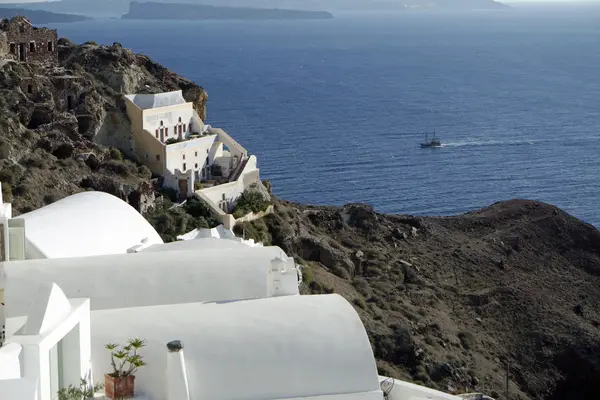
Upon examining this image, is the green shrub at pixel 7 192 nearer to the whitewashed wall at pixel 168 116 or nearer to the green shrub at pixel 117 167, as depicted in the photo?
the green shrub at pixel 117 167

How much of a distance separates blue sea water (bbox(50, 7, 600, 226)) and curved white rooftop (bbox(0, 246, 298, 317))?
1926 inches

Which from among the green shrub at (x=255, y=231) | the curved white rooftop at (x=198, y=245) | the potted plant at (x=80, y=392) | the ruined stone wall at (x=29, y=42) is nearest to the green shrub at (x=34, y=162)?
the ruined stone wall at (x=29, y=42)

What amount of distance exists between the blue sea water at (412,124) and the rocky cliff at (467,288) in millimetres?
15942

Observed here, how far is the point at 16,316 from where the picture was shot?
62.2 ft

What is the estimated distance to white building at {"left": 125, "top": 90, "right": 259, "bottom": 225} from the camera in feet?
144

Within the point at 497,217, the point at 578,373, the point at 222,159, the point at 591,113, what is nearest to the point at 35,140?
the point at 222,159

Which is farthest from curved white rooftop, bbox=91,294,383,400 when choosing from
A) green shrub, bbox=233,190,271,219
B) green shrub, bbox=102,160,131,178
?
green shrub, bbox=233,190,271,219

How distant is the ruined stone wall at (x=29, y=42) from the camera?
45.1 m

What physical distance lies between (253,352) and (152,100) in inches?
1104

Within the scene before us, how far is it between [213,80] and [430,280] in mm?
96009

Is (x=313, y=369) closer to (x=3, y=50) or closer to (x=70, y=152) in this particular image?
(x=70, y=152)

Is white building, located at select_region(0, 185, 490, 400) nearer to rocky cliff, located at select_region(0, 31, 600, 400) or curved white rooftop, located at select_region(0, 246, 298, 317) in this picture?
curved white rooftop, located at select_region(0, 246, 298, 317)

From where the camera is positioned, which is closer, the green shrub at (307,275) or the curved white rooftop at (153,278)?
the curved white rooftop at (153,278)

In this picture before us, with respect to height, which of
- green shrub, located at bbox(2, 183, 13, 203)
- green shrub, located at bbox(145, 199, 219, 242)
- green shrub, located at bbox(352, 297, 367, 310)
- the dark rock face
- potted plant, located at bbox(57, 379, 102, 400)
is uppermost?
the dark rock face
